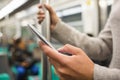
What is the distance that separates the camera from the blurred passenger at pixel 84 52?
28.5 inches

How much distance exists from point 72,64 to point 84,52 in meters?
0.18

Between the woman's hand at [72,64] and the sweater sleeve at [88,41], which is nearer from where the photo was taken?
the woman's hand at [72,64]

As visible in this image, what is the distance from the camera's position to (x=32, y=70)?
16.0 feet

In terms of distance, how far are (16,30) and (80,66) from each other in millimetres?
8525

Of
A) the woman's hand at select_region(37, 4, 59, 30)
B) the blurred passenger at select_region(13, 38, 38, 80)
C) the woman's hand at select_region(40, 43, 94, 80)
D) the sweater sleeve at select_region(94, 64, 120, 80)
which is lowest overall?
the blurred passenger at select_region(13, 38, 38, 80)

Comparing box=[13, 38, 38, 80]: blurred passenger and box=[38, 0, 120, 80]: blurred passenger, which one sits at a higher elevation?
box=[38, 0, 120, 80]: blurred passenger

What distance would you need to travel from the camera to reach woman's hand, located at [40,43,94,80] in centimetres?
72

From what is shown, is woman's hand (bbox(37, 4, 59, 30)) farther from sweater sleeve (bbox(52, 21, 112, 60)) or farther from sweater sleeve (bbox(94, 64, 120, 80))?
sweater sleeve (bbox(94, 64, 120, 80))

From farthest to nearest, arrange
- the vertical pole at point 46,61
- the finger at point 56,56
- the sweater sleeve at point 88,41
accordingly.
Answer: the sweater sleeve at point 88,41 → the vertical pole at point 46,61 → the finger at point 56,56

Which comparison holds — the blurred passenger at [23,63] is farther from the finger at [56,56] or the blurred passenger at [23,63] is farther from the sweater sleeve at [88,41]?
the finger at [56,56]

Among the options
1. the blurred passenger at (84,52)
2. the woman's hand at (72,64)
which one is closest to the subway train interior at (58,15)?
the blurred passenger at (84,52)

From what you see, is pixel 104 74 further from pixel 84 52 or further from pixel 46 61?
pixel 46 61

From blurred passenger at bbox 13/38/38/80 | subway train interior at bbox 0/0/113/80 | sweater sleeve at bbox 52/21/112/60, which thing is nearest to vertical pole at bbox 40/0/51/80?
subway train interior at bbox 0/0/113/80

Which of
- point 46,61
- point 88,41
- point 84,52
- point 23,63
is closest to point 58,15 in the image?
point 88,41
